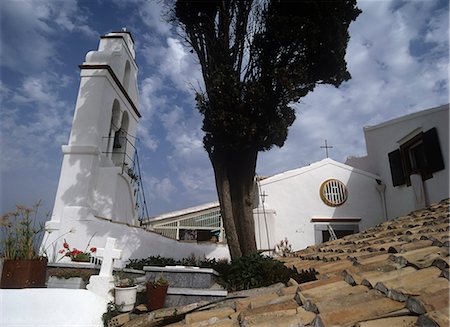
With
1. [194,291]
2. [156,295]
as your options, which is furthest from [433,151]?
[156,295]

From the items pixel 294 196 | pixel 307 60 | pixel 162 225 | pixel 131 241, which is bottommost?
pixel 131 241

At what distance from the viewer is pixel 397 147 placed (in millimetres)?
11266

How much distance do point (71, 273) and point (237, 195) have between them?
12.7ft

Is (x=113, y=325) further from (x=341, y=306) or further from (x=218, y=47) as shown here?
(x=218, y=47)

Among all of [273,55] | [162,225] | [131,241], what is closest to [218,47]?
[273,55]

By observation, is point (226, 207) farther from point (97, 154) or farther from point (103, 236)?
point (97, 154)

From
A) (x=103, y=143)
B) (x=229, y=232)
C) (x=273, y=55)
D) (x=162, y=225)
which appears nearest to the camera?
(x=229, y=232)

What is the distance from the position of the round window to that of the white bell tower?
24.9 feet

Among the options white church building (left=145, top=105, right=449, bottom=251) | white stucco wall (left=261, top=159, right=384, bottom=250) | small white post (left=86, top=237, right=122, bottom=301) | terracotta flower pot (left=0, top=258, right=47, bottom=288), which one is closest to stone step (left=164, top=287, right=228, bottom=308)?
small white post (left=86, top=237, right=122, bottom=301)

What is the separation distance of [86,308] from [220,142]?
4293 mm

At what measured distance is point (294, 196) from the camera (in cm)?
1181

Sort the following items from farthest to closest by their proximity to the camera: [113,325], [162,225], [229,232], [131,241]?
[162,225] → [131,241] → [229,232] → [113,325]

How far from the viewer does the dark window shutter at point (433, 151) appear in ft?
29.1

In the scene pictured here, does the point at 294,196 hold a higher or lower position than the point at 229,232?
higher
